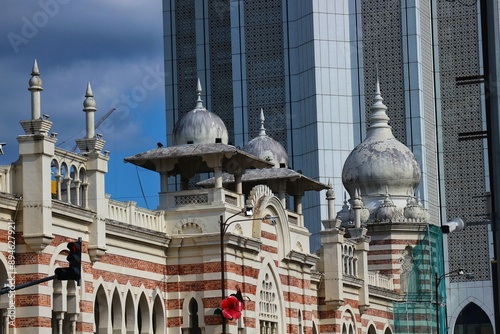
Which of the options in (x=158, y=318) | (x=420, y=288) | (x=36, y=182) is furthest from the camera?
(x=420, y=288)

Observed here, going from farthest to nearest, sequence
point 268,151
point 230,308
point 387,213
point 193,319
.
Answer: point 387,213
point 268,151
point 193,319
point 230,308

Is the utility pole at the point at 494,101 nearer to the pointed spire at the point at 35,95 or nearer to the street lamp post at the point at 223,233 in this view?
the pointed spire at the point at 35,95

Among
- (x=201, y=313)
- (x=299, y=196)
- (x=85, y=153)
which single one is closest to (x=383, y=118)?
(x=299, y=196)

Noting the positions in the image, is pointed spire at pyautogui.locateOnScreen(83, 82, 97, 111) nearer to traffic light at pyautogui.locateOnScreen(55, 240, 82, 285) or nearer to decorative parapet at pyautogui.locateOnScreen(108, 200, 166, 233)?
decorative parapet at pyautogui.locateOnScreen(108, 200, 166, 233)

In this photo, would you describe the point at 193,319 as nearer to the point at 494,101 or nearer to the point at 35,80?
the point at 35,80

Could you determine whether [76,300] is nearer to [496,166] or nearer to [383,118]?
[496,166]

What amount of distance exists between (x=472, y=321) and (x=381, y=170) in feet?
75.6

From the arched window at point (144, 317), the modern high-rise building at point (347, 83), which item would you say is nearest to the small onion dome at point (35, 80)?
the arched window at point (144, 317)

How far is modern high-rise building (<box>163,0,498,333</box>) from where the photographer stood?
79000mm

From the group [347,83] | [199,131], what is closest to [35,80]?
[199,131]

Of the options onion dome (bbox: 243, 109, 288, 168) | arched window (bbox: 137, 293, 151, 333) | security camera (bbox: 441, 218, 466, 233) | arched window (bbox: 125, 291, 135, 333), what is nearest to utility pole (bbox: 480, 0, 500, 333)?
security camera (bbox: 441, 218, 466, 233)

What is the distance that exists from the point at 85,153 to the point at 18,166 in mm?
2975

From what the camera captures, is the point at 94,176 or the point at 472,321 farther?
the point at 472,321

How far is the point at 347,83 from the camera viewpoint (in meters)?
80.7
